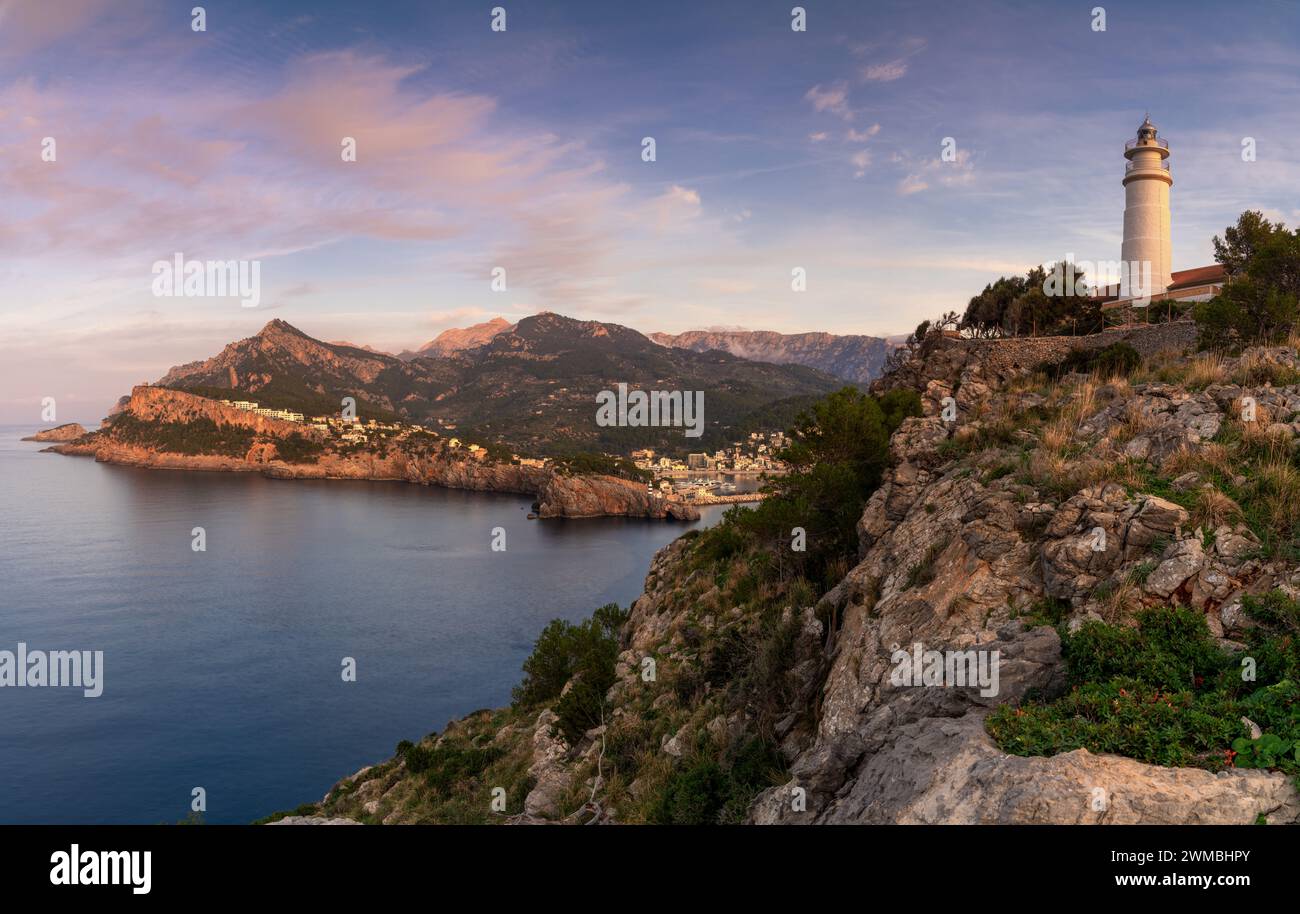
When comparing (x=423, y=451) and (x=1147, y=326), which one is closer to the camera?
(x=1147, y=326)

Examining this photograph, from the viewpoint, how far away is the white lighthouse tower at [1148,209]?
3972 cm

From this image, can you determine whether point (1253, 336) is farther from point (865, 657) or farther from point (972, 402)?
point (865, 657)

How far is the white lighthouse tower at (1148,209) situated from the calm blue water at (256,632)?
47.6 metres

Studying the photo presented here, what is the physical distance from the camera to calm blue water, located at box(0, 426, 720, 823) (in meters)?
38.9

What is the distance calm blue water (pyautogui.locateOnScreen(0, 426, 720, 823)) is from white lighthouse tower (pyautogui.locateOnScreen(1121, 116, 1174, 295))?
4759cm

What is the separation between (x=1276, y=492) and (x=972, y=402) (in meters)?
13.9

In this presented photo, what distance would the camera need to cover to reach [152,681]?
49.2 m

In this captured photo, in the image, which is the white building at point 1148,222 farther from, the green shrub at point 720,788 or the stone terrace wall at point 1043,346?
the green shrub at point 720,788

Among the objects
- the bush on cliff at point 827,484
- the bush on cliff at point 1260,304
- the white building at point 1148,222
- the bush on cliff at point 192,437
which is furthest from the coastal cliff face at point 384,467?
the bush on cliff at point 1260,304

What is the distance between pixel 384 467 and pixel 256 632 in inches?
4548

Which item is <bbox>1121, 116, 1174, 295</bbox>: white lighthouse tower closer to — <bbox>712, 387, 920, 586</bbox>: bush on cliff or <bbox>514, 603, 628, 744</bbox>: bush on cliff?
<bbox>712, 387, 920, 586</bbox>: bush on cliff

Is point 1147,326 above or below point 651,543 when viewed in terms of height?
above

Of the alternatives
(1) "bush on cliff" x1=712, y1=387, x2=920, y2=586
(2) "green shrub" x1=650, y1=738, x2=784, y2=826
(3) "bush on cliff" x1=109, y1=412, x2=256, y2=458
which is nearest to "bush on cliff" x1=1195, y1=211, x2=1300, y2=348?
(1) "bush on cliff" x1=712, y1=387, x2=920, y2=586
